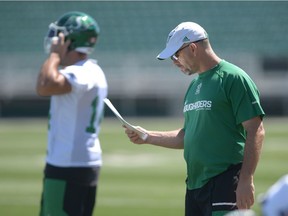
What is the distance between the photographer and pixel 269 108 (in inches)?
1138

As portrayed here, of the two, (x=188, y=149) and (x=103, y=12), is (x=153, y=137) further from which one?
(x=103, y=12)

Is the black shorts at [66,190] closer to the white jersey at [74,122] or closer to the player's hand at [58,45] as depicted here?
the white jersey at [74,122]

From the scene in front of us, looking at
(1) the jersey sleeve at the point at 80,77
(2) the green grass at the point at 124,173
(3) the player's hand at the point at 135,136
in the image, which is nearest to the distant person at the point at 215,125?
(3) the player's hand at the point at 135,136

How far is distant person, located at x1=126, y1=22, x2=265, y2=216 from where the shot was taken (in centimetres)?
497

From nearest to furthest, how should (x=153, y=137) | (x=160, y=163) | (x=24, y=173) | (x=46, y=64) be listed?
1. (x=46, y=64)
2. (x=153, y=137)
3. (x=24, y=173)
4. (x=160, y=163)

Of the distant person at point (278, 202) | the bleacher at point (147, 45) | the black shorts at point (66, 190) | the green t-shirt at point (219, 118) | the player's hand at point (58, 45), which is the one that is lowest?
the bleacher at point (147, 45)

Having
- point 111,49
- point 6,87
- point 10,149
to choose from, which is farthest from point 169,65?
point 10,149

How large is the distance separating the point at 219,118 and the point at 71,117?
103cm

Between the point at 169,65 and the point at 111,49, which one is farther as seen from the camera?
the point at 111,49

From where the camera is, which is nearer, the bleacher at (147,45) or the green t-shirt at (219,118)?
the green t-shirt at (219,118)

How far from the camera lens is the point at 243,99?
498 cm

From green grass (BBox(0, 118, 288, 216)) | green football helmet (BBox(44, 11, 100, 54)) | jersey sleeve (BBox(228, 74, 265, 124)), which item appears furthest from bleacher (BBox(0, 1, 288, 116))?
jersey sleeve (BBox(228, 74, 265, 124))

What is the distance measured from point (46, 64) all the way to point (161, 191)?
7.29 metres

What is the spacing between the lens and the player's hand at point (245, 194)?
4.80 meters
